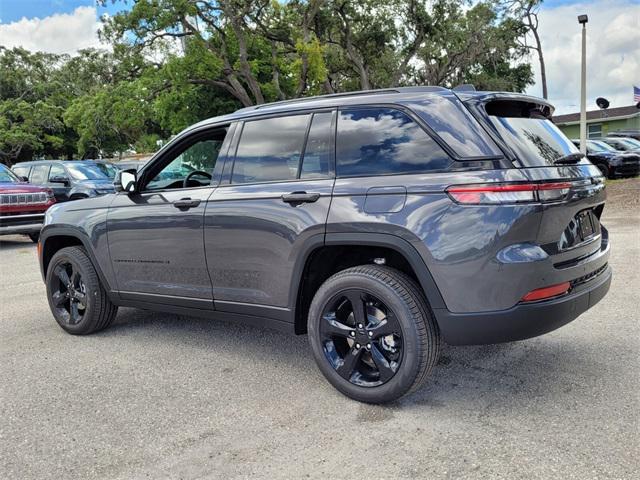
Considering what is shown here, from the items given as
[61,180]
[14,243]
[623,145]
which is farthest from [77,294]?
[623,145]

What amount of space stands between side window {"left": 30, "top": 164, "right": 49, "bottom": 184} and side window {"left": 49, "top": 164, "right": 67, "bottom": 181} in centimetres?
19

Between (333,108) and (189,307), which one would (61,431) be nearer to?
(189,307)

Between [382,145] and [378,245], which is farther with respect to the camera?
[382,145]

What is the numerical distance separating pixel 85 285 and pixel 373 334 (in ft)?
9.23

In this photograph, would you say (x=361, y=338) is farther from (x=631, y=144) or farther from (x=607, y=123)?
(x=607, y=123)

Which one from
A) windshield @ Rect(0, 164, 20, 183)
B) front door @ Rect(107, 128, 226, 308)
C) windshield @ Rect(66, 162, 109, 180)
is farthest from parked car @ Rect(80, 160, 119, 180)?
front door @ Rect(107, 128, 226, 308)

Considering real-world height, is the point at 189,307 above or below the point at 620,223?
above

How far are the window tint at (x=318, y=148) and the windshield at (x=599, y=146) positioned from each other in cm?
1869

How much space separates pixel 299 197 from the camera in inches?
135

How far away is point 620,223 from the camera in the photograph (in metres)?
10.9

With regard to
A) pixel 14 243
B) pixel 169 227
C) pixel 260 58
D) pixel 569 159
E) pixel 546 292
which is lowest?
pixel 14 243

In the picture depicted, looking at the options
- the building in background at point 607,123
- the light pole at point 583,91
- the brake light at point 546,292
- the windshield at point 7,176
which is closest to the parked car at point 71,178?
the windshield at point 7,176

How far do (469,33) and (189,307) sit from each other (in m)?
27.1

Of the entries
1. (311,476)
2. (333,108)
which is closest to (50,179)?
(333,108)
